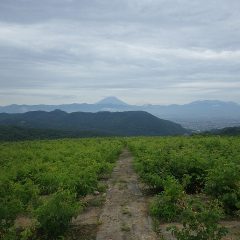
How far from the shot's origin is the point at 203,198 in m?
15.7

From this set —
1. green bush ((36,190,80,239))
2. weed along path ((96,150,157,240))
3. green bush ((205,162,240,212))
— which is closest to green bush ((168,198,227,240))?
weed along path ((96,150,157,240))

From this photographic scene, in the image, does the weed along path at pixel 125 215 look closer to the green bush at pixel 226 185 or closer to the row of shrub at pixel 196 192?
the row of shrub at pixel 196 192

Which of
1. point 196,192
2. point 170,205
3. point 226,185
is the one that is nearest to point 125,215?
point 170,205

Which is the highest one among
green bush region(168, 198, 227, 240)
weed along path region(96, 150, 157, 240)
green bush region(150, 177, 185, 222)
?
green bush region(168, 198, 227, 240)

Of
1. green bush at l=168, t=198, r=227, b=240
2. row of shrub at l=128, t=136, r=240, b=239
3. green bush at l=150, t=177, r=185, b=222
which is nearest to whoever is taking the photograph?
green bush at l=168, t=198, r=227, b=240

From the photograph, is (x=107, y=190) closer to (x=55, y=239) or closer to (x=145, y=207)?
(x=145, y=207)

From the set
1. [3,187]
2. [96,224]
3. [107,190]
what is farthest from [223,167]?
[3,187]

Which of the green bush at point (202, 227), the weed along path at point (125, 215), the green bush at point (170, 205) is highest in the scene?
the green bush at point (202, 227)

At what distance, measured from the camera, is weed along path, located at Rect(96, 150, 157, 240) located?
11531 mm

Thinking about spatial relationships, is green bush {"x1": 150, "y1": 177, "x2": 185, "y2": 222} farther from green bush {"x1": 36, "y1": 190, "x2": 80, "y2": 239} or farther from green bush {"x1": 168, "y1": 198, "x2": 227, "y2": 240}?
green bush {"x1": 168, "y1": 198, "x2": 227, "y2": 240}

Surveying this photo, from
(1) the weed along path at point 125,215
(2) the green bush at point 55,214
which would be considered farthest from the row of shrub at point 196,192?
(2) the green bush at point 55,214

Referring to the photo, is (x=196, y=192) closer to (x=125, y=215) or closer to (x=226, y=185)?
(x=226, y=185)

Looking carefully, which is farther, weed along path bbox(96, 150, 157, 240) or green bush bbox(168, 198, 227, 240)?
weed along path bbox(96, 150, 157, 240)

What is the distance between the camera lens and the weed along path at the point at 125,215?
11.5 metres
